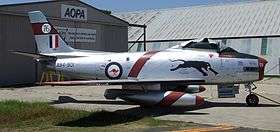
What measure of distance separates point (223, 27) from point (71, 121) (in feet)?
114

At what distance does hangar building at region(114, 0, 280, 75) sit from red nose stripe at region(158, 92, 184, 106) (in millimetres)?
26652

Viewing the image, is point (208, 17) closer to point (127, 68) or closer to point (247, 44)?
point (247, 44)

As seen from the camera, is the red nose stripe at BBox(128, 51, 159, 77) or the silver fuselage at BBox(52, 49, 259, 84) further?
the red nose stripe at BBox(128, 51, 159, 77)

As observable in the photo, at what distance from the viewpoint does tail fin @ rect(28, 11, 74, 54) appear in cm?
1872

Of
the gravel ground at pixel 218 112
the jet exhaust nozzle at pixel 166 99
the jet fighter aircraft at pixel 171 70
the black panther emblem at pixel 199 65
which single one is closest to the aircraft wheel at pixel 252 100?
the jet fighter aircraft at pixel 171 70

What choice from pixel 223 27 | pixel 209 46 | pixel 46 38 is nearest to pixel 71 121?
pixel 209 46

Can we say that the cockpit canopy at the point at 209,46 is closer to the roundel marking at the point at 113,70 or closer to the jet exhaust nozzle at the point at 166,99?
the jet exhaust nozzle at the point at 166,99

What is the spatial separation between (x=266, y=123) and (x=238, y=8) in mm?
37673

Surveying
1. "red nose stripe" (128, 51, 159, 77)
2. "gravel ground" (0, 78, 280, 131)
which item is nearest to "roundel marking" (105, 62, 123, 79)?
"red nose stripe" (128, 51, 159, 77)

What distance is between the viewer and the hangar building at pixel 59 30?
2708cm

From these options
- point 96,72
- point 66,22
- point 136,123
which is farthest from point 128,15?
point 136,123

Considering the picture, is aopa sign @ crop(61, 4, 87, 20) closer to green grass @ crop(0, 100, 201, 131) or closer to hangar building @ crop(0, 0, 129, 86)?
hangar building @ crop(0, 0, 129, 86)

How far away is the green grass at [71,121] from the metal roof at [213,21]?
30046 mm

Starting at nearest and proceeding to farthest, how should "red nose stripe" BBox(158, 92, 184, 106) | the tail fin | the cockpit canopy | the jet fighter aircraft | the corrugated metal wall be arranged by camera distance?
"red nose stripe" BBox(158, 92, 184, 106) → the jet fighter aircraft → the cockpit canopy → the tail fin → the corrugated metal wall
